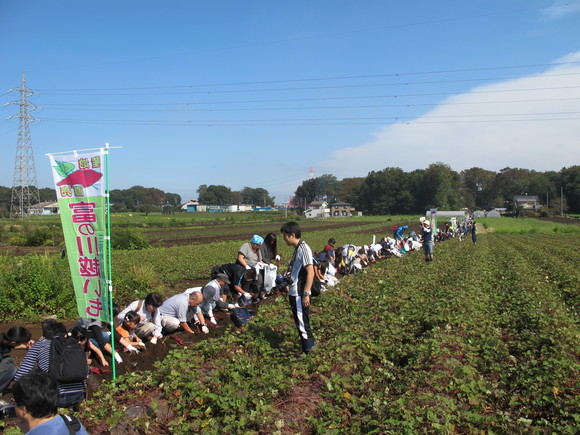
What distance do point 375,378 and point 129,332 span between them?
3934 mm

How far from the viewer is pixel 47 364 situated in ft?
14.8

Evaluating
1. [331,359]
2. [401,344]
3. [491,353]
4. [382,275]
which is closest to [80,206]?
[331,359]

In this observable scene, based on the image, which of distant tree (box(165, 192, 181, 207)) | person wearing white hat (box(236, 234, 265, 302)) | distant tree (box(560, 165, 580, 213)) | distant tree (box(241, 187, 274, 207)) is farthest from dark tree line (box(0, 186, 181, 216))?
distant tree (box(560, 165, 580, 213))

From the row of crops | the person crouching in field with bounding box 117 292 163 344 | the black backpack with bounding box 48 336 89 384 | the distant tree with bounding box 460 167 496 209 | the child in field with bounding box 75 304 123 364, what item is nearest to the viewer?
the row of crops

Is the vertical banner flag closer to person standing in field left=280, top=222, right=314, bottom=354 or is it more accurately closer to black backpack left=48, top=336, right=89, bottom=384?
black backpack left=48, top=336, right=89, bottom=384

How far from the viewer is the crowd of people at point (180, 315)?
4637 mm

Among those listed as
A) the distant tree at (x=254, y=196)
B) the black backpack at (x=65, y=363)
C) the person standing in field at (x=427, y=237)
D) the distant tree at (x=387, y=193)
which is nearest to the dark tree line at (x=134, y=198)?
the distant tree at (x=254, y=196)

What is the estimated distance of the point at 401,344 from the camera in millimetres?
6008

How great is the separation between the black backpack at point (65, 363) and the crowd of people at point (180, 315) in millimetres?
15

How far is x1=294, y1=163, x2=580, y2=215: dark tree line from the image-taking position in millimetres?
101438

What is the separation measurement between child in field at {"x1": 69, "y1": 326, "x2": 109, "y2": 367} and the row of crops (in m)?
0.80

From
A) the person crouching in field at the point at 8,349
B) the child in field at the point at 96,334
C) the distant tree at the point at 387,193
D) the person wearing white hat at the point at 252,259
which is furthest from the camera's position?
the distant tree at the point at 387,193

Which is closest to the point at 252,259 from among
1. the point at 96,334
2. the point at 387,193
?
the point at 96,334

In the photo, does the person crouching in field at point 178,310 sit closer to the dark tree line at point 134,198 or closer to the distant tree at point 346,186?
the dark tree line at point 134,198
